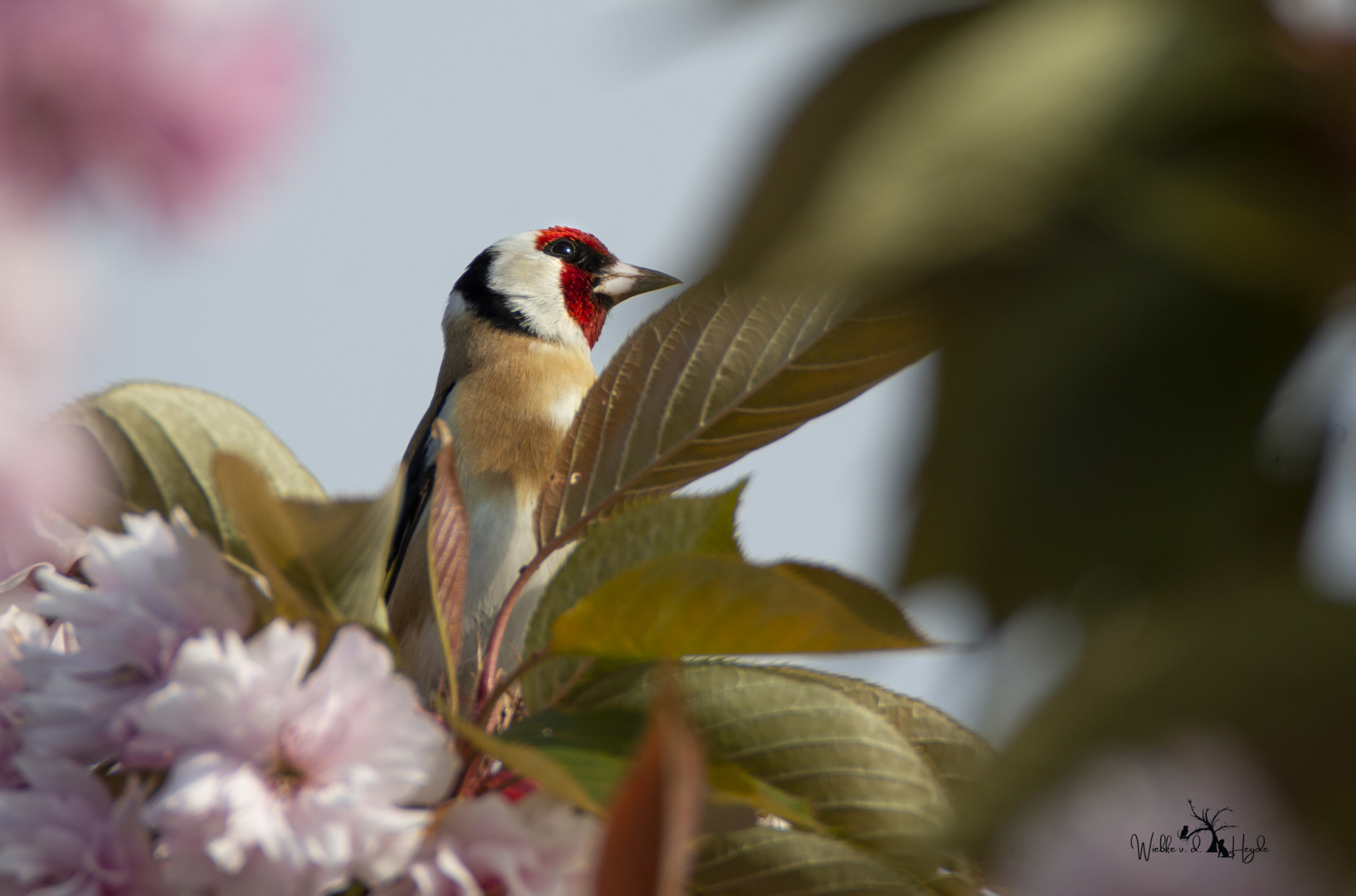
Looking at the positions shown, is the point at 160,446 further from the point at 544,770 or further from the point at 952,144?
the point at 952,144

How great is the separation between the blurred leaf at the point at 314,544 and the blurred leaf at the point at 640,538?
0.12 metres

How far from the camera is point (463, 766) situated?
2.24ft

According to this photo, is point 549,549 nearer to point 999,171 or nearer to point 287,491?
point 287,491

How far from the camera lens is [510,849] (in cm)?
60

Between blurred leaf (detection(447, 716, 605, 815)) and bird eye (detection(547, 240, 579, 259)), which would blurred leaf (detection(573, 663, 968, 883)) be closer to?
blurred leaf (detection(447, 716, 605, 815))

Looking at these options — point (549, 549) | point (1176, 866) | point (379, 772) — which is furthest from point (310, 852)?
point (1176, 866)

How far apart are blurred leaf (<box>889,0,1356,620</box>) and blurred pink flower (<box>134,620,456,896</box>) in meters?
0.37

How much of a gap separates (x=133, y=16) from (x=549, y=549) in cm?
44

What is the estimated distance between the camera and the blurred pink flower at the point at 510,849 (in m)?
0.59

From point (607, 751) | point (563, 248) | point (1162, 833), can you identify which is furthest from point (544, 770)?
point (563, 248)

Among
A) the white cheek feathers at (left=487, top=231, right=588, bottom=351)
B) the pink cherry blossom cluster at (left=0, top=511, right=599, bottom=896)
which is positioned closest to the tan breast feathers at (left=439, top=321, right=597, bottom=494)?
the white cheek feathers at (left=487, top=231, right=588, bottom=351)

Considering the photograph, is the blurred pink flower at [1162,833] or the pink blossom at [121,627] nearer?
the blurred pink flower at [1162,833]

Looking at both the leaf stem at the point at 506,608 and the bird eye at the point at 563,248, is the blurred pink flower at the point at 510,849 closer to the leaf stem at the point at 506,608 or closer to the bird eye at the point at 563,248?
the leaf stem at the point at 506,608
